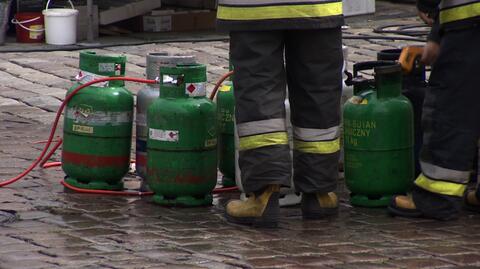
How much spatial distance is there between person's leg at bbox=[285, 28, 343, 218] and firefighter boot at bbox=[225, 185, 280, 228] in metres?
0.24

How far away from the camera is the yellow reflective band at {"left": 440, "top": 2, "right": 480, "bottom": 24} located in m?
5.99

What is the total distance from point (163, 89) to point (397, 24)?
7.67m

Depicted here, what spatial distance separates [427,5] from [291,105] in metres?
0.85

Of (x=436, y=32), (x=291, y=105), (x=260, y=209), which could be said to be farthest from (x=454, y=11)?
(x=260, y=209)

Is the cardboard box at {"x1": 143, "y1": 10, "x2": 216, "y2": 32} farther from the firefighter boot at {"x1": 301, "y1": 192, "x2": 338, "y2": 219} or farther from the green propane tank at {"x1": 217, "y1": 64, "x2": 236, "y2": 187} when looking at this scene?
the firefighter boot at {"x1": 301, "y1": 192, "x2": 338, "y2": 219}

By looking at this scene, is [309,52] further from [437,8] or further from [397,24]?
[397,24]

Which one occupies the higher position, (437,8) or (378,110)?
(437,8)

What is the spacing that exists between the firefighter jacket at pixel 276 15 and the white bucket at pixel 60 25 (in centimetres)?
Result: 629

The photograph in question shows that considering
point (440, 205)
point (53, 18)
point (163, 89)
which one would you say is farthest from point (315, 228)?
point (53, 18)

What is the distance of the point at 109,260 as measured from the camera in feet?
17.5

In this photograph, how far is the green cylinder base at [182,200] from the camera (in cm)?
651

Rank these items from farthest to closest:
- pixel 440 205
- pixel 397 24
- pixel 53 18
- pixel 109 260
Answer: pixel 397 24
pixel 53 18
pixel 440 205
pixel 109 260

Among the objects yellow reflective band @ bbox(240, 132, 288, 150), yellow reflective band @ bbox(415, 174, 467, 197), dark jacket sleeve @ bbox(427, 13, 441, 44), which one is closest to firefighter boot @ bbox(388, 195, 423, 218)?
yellow reflective band @ bbox(415, 174, 467, 197)

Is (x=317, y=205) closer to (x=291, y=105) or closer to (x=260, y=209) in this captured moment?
(x=260, y=209)
